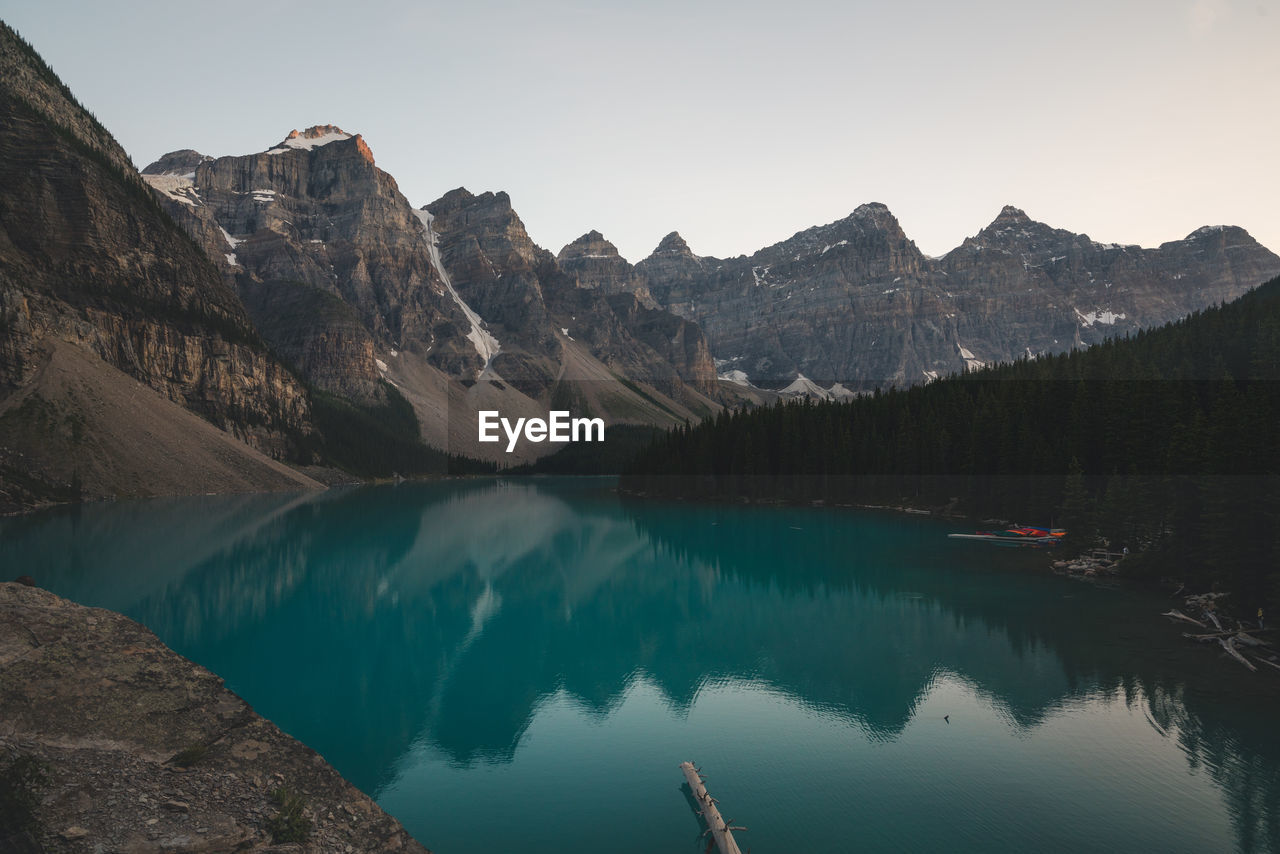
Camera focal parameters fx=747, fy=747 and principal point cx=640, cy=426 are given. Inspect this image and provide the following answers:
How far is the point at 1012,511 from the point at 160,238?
19510 cm

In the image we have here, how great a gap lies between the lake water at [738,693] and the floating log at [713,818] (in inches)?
30.7

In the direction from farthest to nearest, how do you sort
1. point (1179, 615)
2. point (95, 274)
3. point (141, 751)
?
point (95, 274), point (1179, 615), point (141, 751)

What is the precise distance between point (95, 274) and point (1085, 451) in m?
184

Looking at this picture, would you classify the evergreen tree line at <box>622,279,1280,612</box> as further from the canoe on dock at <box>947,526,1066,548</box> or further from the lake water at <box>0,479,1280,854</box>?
the lake water at <box>0,479,1280,854</box>

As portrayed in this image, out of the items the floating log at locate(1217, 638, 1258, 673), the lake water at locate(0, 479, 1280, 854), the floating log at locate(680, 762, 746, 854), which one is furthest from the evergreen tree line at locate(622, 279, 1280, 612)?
the floating log at locate(680, 762, 746, 854)

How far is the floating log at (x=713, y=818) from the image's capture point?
1875 centimetres

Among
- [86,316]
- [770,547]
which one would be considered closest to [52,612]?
[770,547]

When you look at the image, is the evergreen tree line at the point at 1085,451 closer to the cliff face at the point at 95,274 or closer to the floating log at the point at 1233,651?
the floating log at the point at 1233,651

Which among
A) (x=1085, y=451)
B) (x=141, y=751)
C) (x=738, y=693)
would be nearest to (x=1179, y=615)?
(x=738, y=693)

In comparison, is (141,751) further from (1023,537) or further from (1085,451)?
(1085,451)

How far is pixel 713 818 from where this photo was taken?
64.7ft

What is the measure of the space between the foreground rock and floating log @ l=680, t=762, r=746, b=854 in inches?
292

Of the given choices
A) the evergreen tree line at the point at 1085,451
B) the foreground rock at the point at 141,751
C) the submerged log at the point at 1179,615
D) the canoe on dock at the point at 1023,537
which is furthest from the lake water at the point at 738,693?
the canoe on dock at the point at 1023,537

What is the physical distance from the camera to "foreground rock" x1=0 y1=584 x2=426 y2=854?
14734mm
